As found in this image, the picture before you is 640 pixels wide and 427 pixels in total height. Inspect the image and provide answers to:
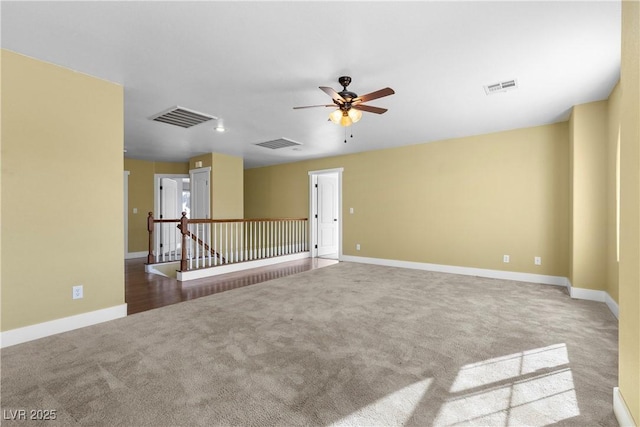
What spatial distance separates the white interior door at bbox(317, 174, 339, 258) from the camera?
305 inches

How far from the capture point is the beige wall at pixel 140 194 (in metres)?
7.46

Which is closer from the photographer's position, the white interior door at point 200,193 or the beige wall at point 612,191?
the beige wall at point 612,191

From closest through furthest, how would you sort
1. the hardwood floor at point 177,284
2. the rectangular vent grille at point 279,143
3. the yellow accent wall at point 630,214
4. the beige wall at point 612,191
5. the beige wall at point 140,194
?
1. the yellow accent wall at point 630,214
2. the beige wall at point 612,191
3. the hardwood floor at point 177,284
4. the rectangular vent grille at point 279,143
5. the beige wall at point 140,194

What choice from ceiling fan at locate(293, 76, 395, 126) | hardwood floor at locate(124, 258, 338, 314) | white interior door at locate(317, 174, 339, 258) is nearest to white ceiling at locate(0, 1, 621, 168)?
ceiling fan at locate(293, 76, 395, 126)

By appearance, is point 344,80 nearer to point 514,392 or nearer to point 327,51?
point 327,51

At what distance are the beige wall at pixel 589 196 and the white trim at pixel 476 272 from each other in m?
0.72

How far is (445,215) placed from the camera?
5.61 metres

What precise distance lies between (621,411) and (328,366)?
1.66m

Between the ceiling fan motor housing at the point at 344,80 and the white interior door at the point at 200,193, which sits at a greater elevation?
the ceiling fan motor housing at the point at 344,80

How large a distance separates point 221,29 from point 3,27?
1610 millimetres

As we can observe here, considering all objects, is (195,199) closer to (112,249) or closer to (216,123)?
(216,123)

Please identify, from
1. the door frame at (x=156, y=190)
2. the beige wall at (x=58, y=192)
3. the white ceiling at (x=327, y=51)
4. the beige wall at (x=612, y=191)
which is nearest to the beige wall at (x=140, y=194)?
the door frame at (x=156, y=190)

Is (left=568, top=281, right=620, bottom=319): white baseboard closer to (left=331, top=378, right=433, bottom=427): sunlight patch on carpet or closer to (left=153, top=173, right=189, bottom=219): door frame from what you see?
(left=331, top=378, right=433, bottom=427): sunlight patch on carpet

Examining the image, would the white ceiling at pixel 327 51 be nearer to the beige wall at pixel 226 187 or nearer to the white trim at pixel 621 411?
the white trim at pixel 621 411
